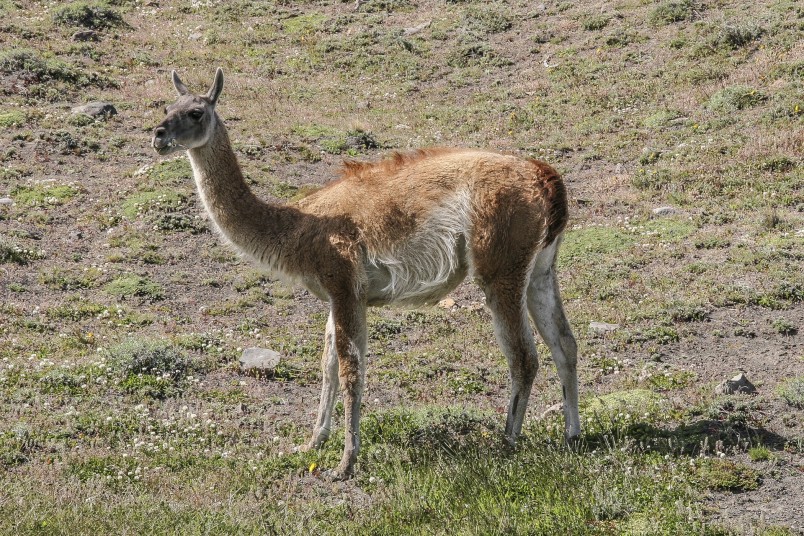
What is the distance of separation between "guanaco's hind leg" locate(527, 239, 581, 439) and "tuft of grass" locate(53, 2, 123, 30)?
2532cm

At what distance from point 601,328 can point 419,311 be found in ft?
9.44

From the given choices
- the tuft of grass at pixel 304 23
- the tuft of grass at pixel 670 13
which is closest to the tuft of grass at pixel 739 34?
the tuft of grass at pixel 670 13

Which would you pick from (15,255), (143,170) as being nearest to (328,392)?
(15,255)

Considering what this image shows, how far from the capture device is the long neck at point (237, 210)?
30.4 feet

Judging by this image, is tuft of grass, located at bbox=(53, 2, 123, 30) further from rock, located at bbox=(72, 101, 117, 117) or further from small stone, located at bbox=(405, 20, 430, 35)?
small stone, located at bbox=(405, 20, 430, 35)

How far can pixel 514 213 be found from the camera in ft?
28.2

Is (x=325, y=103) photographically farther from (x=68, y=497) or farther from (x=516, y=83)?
(x=68, y=497)

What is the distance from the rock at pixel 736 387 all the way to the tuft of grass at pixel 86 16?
2618 centimetres

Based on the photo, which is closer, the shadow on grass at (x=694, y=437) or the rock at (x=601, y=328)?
the shadow on grass at (x=694, y=437)

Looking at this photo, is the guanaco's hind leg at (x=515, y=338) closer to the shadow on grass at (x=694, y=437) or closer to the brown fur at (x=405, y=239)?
the brown fur at (x=405, y=239)

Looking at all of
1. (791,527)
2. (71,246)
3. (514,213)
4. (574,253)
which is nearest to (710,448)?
(791,527)

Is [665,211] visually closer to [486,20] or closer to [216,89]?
[216,89]

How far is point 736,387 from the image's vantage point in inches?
379

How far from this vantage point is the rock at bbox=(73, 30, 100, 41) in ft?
93.7
